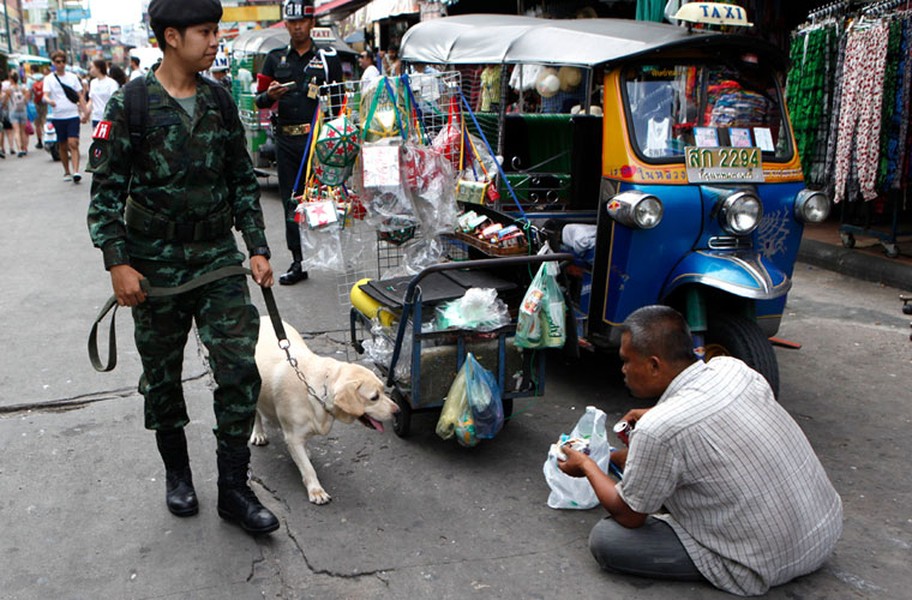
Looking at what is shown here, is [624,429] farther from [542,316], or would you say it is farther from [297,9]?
[297,9]

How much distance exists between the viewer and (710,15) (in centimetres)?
459

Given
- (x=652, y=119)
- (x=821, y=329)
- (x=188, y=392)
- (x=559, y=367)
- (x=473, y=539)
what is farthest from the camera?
(x=821, y=329)

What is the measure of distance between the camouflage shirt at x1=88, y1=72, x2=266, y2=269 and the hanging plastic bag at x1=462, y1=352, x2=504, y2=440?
118 centimetres

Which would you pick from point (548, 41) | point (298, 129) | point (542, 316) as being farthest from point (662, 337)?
point (298, 129)

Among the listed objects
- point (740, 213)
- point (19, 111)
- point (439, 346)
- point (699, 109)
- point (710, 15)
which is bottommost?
point (439, 346)

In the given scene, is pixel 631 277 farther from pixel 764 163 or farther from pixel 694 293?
pixel 764 163

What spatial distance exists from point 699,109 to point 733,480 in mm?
2487

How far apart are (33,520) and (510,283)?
94.8 inches

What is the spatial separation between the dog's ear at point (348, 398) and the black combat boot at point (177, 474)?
0.66m

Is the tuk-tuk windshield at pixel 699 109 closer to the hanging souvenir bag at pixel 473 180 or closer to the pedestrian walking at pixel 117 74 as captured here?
the hanging souvenir bag at pixel 473 180

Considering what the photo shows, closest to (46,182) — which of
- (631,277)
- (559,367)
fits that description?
(559,367)

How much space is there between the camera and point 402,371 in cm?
425

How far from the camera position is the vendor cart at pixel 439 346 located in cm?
404

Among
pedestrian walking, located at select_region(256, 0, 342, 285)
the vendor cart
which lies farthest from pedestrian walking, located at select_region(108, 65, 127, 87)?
the vendor cart
